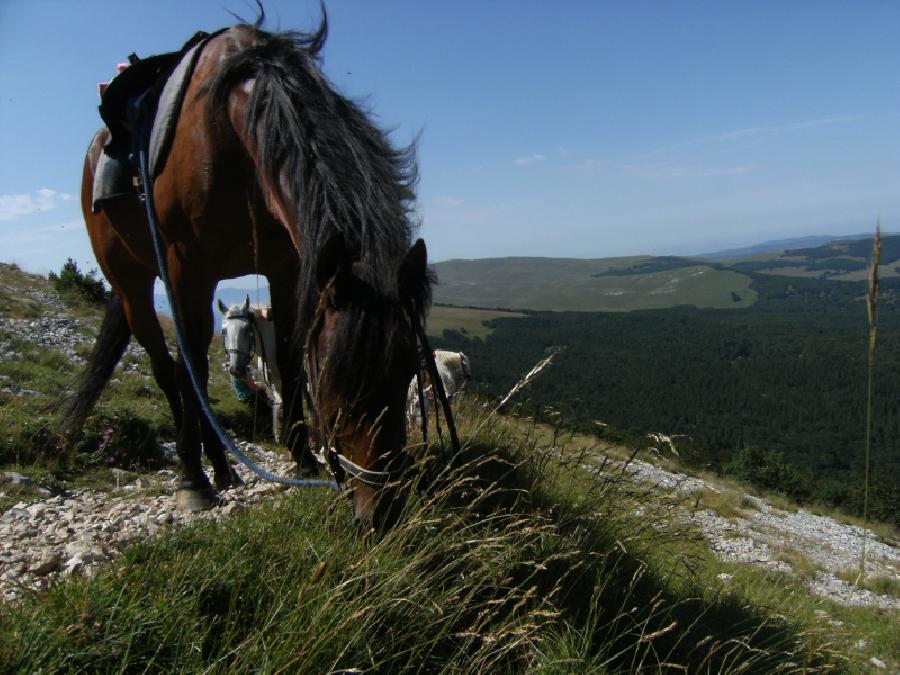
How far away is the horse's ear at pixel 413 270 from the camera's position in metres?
2.31

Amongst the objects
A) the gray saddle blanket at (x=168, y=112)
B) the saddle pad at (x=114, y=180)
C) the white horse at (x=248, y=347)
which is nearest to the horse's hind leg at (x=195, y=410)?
the gray saddle blanket at (x=168, y=112)

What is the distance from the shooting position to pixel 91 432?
491cm

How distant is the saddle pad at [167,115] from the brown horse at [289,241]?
47mm

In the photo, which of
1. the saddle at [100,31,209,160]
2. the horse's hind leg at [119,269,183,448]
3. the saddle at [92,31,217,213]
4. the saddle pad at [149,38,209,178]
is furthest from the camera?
the horse's hind leg at [119,269,183,448]

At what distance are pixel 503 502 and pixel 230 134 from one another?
2.76m

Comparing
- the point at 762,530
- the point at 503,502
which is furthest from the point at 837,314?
the point at 503,502

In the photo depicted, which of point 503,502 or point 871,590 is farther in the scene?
point 871,590

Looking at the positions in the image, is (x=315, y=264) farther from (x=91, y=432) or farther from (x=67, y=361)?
(x=67, y=361)

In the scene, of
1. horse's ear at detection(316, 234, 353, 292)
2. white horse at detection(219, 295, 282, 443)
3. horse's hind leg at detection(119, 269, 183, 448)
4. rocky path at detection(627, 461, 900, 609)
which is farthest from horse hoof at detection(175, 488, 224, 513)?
rocky path at detection(627, 461, 900, 609)

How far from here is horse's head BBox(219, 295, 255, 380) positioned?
22.0ft

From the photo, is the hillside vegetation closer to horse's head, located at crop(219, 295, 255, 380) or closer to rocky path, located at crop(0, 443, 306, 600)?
rocky path, located at crop(0, 443, 306, 600)

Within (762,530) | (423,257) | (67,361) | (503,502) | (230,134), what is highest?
(230,134)

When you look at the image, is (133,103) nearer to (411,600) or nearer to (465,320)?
(411,600)

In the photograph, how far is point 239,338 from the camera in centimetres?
674
